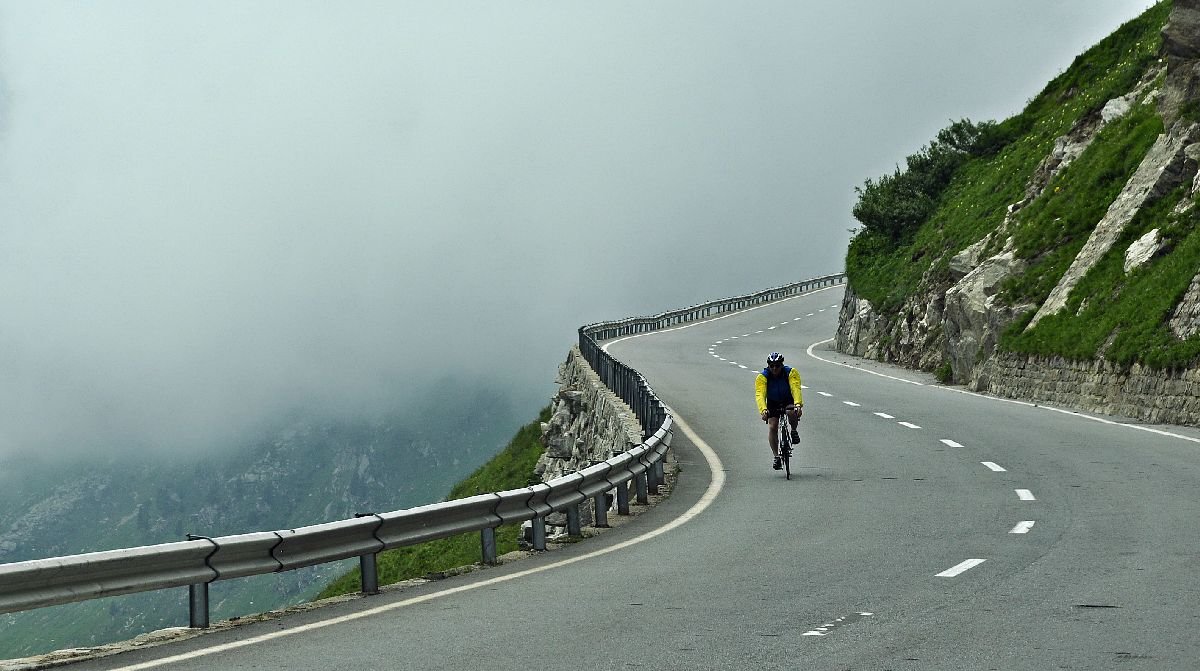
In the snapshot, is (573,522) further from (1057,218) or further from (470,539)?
(470,539)

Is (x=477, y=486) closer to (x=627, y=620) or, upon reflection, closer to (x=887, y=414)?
(x=887, y=414)

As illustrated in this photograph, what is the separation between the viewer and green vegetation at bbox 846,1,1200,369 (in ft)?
87.3

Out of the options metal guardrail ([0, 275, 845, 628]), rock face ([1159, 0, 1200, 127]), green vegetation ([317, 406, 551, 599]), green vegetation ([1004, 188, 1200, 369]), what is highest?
rock face ([1159, 0, 1200, 127])

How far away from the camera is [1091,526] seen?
12.4 m

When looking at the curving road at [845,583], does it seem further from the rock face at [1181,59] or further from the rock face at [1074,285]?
the rock face at [1181,59]

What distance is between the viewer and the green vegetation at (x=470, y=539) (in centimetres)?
5359

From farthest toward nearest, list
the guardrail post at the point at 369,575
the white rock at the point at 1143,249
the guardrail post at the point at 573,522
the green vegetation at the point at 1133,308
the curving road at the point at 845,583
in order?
the white rock at the point at 1143,249 < the green vegetation at the point at 1133,308 < the guardrail post at the point at 573,522 < the guardrail post at the point at 369,575 < the curving road at the point at 845,583

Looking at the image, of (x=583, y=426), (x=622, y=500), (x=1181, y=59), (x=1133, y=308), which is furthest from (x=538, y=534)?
(x=1181, y=59)

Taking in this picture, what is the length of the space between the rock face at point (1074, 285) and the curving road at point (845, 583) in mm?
4222

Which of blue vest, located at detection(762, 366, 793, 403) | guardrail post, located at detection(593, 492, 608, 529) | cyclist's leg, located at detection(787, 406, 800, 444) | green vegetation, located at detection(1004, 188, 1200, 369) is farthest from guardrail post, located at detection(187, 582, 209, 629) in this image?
green vegetation, located at detection(1004, 188, 1200, 369)

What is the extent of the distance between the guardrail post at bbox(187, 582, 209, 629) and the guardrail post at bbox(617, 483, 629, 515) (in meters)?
7.16

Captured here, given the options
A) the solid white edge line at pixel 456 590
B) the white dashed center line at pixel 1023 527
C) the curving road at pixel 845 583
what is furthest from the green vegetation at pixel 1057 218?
the white dashed center line at pixel 1023 527

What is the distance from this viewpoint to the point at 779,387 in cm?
1789

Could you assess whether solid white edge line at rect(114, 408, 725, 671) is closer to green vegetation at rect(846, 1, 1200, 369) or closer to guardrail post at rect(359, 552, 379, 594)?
guardrail post at rect(359, 552, 379, 594)
